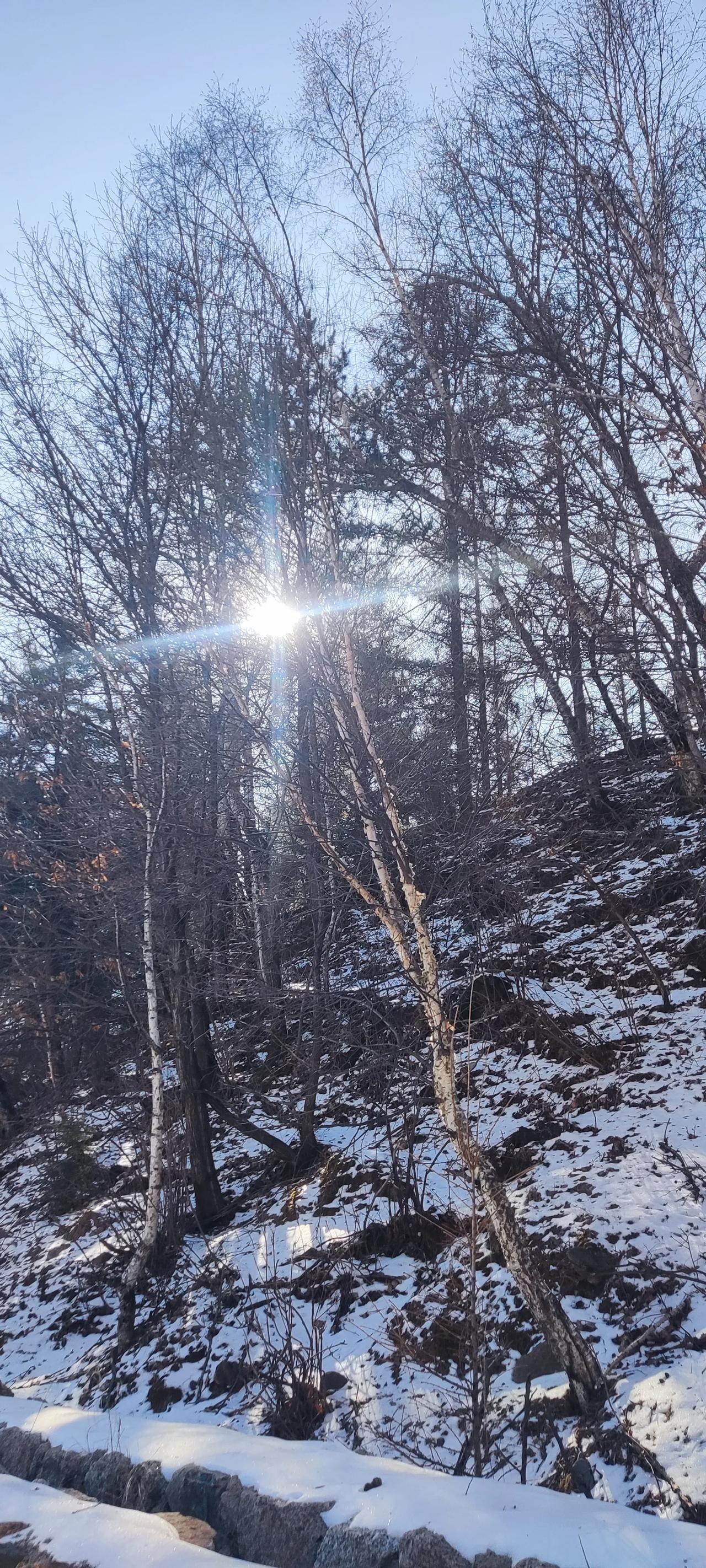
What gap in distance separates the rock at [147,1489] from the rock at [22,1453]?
2.53ft

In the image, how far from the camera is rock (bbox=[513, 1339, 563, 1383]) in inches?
164

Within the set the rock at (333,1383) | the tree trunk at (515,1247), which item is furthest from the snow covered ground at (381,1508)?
the tree trunk at (515,1247)

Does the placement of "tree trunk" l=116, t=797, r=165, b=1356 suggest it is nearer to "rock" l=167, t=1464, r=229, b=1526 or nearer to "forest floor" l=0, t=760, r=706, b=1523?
"forest floor" l=0, t=760, r=706, b=1523

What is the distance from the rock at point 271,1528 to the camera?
3.22 m

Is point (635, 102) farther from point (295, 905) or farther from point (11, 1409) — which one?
point (11, 1409)

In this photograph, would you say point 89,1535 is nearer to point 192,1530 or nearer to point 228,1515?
point 192,1530

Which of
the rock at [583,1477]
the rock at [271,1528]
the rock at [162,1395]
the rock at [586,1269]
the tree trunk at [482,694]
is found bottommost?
the rock at [583,1477]

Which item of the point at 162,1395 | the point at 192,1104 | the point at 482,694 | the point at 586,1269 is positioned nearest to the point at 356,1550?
the point at 586,1269

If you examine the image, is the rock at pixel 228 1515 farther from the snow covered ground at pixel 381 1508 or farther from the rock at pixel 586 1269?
the rock at pixel 586 1269

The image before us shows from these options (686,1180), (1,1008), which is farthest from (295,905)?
(1,1008)

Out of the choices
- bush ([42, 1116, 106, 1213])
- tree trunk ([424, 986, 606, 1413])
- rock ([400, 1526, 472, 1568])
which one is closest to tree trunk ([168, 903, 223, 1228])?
bush ([42, 1116, 106, 1213])

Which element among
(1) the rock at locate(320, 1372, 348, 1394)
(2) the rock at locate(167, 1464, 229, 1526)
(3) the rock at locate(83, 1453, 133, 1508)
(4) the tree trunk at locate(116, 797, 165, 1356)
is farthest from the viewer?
(4) the tree trunk at locate(116, 797, 165, 1356)

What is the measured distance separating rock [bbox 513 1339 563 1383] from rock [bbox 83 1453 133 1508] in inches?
73.4

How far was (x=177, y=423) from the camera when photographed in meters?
7.66
